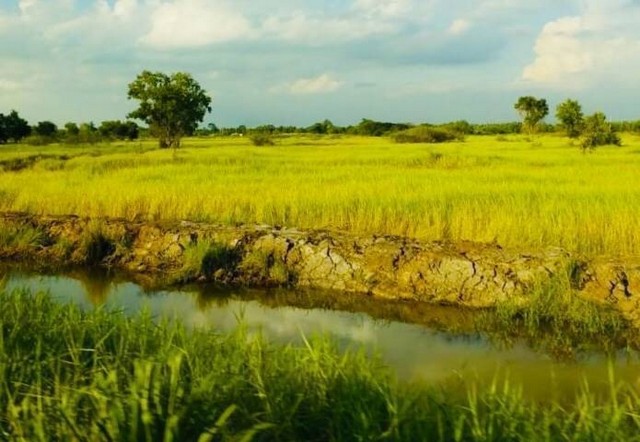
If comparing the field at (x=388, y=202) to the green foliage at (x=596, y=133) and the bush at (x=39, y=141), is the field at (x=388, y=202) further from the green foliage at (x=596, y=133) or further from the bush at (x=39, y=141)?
the bush at (x=39, y=141)

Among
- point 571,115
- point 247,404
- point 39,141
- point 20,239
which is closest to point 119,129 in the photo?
point 39,141

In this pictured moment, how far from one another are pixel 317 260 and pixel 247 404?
499 cm

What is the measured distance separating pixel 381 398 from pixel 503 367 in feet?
8.65

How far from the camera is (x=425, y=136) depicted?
46.2 metres

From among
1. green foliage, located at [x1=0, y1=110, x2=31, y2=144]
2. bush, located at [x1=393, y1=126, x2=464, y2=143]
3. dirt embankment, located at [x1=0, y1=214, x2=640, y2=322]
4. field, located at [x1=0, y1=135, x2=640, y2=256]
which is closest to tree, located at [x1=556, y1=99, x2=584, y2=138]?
bush, located at [x1=393, y1=126, x2=464, y2=143]

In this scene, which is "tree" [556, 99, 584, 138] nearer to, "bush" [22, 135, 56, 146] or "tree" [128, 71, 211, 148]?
"tree" [128, 71, 211, 148]

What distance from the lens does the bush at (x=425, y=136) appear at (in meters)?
46.0

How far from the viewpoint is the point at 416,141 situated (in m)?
46.0

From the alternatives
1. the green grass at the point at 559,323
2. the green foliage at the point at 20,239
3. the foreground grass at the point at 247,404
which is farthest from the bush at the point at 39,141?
the foreground grass at the point at 247,404

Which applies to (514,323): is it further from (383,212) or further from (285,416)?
(285,416)

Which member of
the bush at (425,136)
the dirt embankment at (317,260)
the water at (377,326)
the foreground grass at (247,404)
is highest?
the bush at (425,136)

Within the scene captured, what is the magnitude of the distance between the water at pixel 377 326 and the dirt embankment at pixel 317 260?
1.07ft

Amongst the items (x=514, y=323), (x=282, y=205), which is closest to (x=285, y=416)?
(x=514, y=323)

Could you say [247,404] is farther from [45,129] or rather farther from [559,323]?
[45,129]
